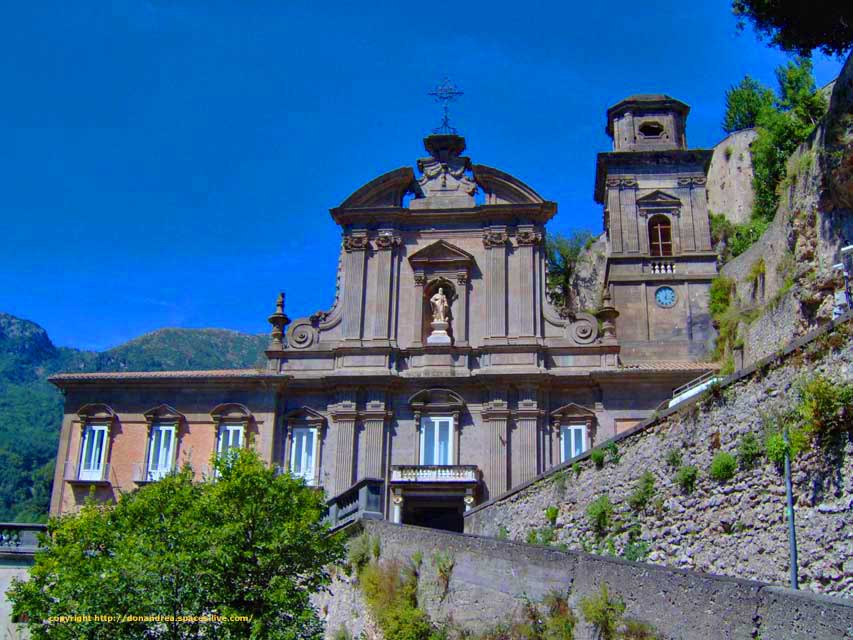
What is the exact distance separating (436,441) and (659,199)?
630 inches

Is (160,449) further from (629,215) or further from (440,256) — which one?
(629,215)

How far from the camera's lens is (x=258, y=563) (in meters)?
19.0

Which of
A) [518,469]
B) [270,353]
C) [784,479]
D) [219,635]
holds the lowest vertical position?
[219,635]

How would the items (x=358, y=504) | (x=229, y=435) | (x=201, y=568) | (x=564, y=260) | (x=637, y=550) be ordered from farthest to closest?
(x=564, y=260) < (x=229, y=435) < (x=358, y=504) < (x=637, y=550) < (x=201, y=568)

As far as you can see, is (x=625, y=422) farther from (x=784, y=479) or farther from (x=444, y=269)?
(x=784, y=479)

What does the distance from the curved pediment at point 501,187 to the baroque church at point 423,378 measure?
2.2 inches

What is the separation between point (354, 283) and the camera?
3709 centimetres

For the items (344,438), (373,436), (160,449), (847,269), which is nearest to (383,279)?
(373,436)

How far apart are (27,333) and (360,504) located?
556 feet

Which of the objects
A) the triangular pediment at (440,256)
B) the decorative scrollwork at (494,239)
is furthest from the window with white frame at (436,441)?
the decorative scrollwork at (494,239)

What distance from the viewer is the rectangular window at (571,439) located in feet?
111

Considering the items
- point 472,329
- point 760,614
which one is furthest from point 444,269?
point 760,614

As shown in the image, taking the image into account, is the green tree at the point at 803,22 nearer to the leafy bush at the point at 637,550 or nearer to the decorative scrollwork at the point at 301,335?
the leafy bush at the point at 637,550

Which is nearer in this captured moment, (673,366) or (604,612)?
(604,612)
